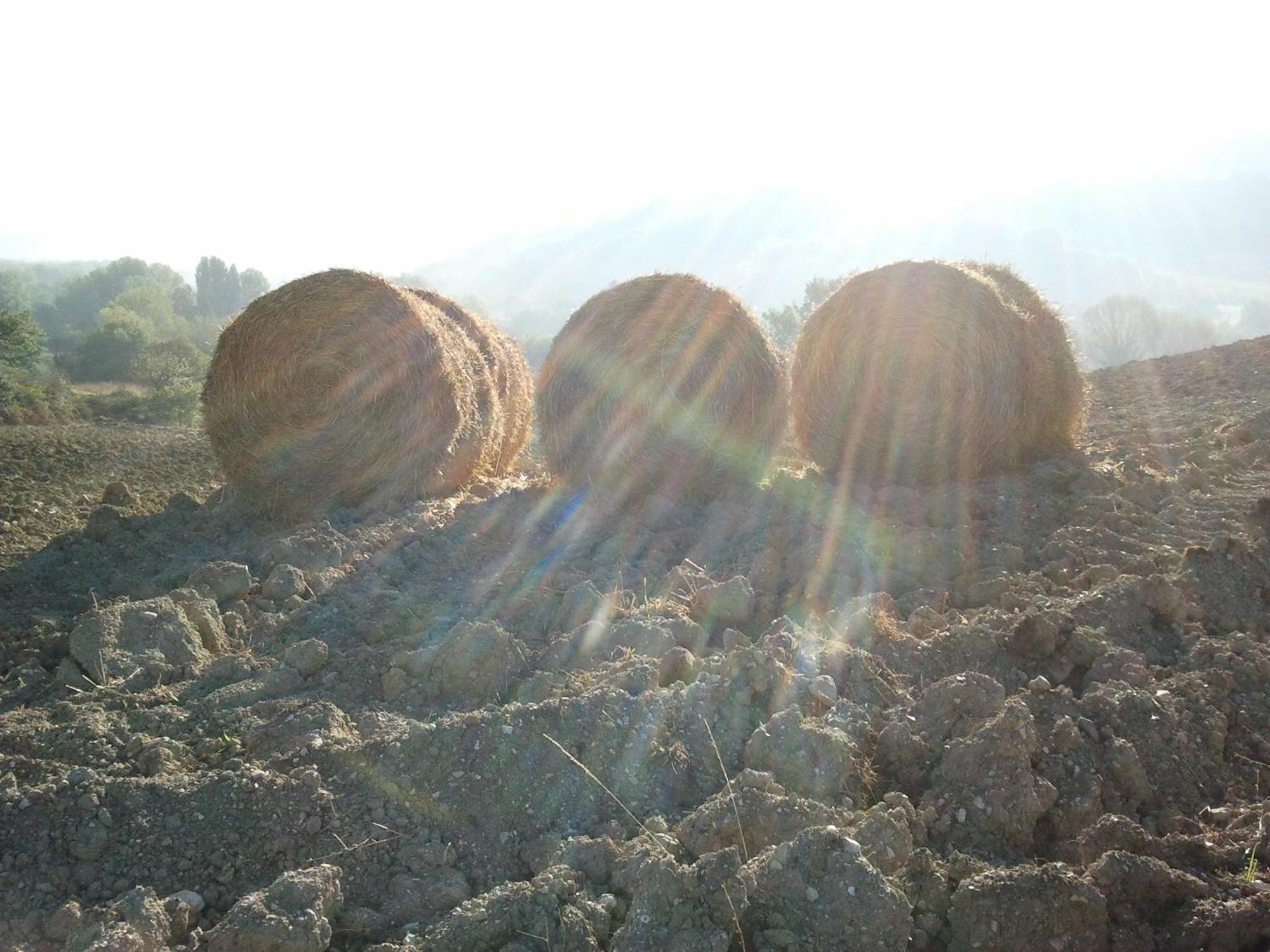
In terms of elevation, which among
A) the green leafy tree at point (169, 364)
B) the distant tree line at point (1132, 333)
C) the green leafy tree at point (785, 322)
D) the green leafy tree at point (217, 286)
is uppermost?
the green leafy tree at point (217, 286)

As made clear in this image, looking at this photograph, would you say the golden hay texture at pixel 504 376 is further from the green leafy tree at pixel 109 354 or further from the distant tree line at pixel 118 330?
the green leafy tree at pixel 109 354

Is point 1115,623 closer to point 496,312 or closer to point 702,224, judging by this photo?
point 496,312

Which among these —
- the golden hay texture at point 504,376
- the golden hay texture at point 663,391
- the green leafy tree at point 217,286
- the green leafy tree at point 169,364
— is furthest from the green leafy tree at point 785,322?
the green leafy tree at point 217,286

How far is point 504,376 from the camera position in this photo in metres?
9.27

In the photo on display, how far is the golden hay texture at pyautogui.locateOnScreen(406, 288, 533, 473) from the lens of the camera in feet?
29.8

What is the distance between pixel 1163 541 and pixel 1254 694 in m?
1.91

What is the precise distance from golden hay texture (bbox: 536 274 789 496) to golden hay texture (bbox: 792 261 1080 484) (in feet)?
1.84

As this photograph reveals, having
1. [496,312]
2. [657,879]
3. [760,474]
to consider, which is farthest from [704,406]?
[496,312]

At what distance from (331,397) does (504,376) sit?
2.02m

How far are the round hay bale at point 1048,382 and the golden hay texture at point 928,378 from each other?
0.01 m

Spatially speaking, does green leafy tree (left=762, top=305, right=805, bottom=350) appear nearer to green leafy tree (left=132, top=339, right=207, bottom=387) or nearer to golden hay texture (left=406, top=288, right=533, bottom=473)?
green leafy tree (left=132, top=339, right=207, bottom=387)

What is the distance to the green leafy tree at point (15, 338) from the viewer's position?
16.9 meters

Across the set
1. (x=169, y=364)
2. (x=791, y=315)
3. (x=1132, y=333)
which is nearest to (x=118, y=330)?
(x=169, y=364)

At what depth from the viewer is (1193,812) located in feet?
9.30
